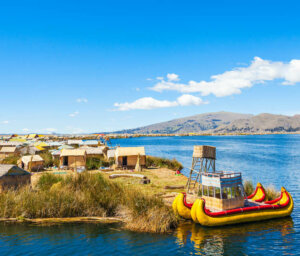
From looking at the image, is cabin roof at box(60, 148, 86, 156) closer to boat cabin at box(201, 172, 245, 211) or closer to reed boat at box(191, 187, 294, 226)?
boat cabin at box(201, 172, 245, 211)

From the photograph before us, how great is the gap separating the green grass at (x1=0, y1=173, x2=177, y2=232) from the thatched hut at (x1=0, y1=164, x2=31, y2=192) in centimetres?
261

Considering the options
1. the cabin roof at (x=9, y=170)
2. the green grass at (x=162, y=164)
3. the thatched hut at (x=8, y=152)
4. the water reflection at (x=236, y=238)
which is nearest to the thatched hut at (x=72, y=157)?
the green grass at (x=162, y=164)

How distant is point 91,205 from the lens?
17.1 m

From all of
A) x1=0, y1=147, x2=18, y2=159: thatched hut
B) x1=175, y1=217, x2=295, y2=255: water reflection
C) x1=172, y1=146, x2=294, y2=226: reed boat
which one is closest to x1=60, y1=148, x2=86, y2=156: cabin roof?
x1=0, y1=147, x2=18, y2=159: thatched hut

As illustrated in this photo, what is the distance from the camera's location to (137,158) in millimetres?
39094

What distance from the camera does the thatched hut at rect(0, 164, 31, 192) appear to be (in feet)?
64.4

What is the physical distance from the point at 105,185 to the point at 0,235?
7001mm

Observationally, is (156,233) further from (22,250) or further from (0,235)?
(0,235)

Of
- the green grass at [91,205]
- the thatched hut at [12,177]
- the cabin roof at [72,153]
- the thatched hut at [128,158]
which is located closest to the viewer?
the green grass at [91,205]

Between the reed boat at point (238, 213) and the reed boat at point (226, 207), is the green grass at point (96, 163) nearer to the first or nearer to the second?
the reed boat at point (226, 207)

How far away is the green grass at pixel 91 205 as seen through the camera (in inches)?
596

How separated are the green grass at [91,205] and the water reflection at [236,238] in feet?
4.40

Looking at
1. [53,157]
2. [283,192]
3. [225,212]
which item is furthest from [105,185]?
[53,157]

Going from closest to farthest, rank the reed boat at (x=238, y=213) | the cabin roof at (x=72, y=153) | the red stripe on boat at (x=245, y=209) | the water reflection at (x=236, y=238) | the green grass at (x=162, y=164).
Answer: the water reflection at (x=236, y=238) < the reed boat at (x=238, y=213) < the red stripe on boat at (x=245, y=209) < the cabin roof at (x=72, y=153) < the green grass at (x=162, y=164)
